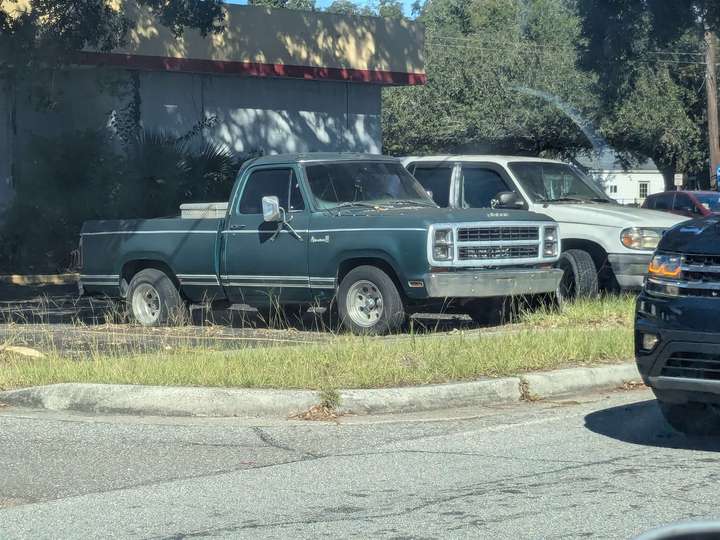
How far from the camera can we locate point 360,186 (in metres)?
13.0

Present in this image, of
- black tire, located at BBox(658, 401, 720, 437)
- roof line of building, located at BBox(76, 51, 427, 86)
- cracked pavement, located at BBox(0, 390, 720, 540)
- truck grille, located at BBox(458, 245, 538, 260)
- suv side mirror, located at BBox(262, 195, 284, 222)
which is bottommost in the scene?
cracked pavement, located at BBox(0, 390, 720, 540)

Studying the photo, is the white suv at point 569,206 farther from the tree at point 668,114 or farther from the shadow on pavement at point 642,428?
the tree at point 668,114

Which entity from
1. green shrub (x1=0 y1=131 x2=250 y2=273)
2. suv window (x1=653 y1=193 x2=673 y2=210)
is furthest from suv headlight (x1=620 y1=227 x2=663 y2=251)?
suv window (x1=653 y1=193 x2=673 y2=210)

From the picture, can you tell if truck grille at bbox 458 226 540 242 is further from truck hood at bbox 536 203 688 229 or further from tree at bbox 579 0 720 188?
tree at bbox 579 0 720 188

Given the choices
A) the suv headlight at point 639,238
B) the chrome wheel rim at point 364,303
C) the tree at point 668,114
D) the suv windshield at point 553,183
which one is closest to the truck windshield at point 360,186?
the chrome wheel rim at point 364,303

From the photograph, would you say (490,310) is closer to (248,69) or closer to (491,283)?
(491,283)

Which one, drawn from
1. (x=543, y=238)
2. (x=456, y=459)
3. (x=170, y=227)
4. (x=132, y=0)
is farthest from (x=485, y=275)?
(x=132, y=0)

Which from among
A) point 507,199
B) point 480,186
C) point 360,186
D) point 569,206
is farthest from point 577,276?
point 360,186

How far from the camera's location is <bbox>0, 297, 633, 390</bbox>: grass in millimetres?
8812

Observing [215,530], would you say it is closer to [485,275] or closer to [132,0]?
[485,275]

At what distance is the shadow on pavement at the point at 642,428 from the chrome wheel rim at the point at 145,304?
6804 millimetres

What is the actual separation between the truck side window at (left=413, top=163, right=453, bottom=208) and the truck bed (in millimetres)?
2894

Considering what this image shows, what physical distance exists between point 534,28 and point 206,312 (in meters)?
40.5

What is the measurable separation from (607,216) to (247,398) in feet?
22.2
